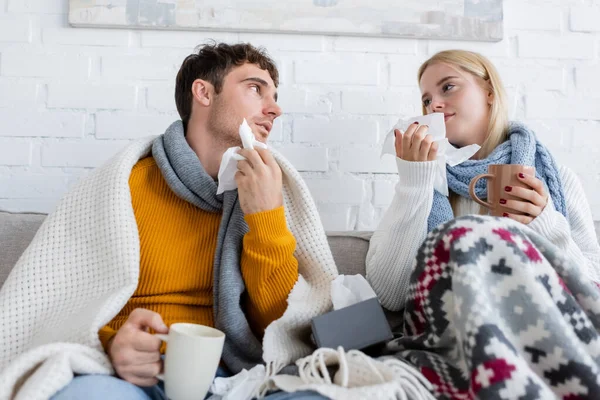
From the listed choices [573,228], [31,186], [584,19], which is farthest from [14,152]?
[584,19]

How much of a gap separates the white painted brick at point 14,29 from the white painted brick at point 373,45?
870 mm

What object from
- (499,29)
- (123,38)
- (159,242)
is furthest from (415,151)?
(123,38)

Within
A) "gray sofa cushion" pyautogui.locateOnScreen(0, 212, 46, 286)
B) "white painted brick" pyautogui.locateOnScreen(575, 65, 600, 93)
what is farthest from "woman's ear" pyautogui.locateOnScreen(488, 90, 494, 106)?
"gray sofa cushion" pyautogui.locateOnScreen(0, 212, 46, 286)

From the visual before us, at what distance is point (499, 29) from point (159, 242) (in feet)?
3.79

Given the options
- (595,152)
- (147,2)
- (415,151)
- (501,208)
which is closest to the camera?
(501,208)

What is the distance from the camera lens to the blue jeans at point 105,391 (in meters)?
0.78

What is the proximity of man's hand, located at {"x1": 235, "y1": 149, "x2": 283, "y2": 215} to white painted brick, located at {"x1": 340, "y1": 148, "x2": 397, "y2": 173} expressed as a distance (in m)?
0.51

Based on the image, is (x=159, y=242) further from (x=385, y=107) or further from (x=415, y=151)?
(x=385, y=107)

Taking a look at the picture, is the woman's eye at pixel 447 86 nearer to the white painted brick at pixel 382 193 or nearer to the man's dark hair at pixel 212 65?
the white painted brick at pixel 382 193

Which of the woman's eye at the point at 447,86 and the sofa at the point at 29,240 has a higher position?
the woman's eye at the point at 447,86

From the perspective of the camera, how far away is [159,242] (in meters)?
1.20

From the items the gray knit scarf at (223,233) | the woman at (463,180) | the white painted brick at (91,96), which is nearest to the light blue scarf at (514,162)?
the woman at (463,180)

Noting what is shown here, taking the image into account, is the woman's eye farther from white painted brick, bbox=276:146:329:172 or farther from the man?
the man

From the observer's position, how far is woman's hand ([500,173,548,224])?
1.11m
